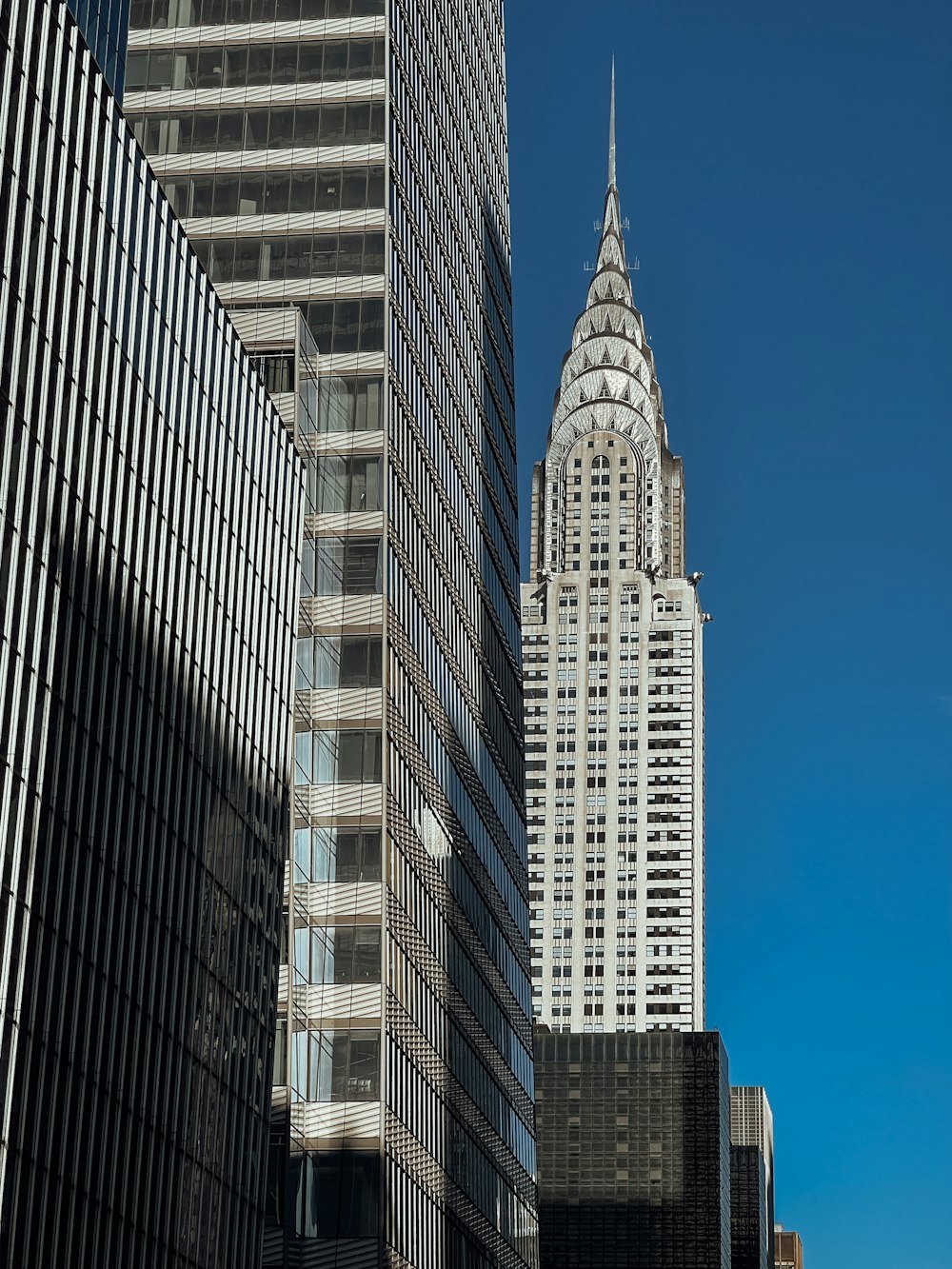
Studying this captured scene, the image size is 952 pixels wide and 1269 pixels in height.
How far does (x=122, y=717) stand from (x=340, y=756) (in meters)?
38.8

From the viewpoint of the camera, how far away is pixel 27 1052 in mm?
66062

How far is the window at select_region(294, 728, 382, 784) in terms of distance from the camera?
371ft

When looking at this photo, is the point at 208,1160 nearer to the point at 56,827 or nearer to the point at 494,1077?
the point at 56,827

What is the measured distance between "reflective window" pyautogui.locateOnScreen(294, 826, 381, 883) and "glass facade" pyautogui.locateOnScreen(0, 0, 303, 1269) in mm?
13421

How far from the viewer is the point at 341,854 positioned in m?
112

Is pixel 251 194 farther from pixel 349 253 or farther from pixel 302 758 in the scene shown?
pixel 302 758

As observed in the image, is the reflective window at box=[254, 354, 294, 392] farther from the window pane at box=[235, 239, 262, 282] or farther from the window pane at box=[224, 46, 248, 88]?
the window pane at box=[224, 46, 248, 88]

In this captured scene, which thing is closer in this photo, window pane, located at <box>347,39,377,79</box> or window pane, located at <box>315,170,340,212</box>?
Answer: window pane, located at <box>315,170,340,212</box>

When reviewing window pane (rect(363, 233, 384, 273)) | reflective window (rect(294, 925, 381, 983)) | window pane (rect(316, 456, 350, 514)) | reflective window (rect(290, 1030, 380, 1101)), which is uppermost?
window pane (rect(363, 233, 384, 273))

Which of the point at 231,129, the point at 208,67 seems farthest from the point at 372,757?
the point at 208,67

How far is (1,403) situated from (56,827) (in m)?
13.2

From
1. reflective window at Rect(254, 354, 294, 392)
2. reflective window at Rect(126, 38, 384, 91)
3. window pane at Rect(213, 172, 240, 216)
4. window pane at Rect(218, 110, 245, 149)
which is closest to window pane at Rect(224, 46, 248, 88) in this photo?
reflective window at Rect(126, 38, 384, 91)

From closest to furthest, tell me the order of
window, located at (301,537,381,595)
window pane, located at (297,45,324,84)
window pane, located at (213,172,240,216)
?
1. window, located at (301,537,381,595)
2. window pane, located at (213,172,240,216)
3. window pane, located at (297,45,324,84)

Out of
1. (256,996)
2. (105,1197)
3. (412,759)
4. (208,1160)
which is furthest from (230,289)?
(105,1197)
